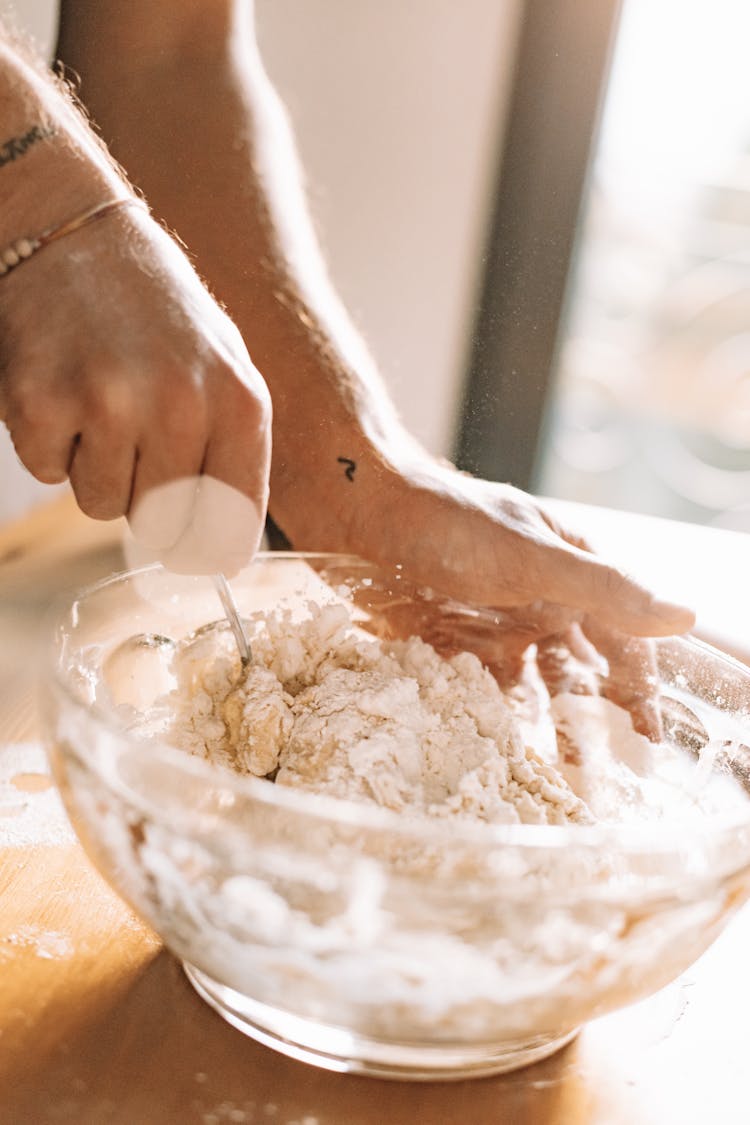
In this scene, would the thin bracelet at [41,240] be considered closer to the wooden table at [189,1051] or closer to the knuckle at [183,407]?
the knuckle at [183,407]

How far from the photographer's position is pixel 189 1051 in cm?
35

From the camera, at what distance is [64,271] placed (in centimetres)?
43

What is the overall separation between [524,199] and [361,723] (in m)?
0.62

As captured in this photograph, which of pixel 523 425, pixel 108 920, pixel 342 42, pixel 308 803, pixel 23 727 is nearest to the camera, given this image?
pixel 308 803

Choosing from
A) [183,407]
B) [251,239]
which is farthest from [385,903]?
[251,239]

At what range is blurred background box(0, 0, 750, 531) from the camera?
89 cm

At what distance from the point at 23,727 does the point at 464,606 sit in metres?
0.25

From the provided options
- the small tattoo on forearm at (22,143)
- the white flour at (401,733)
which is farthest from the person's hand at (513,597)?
the small tattoo on forearm at (22,143)

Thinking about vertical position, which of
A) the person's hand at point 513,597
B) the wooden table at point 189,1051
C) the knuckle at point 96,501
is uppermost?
the knuckle at point 96,501

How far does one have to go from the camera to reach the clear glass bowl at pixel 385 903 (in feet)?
0.93

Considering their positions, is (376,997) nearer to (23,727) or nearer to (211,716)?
(211,716)

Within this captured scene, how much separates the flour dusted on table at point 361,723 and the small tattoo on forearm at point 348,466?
18 cm

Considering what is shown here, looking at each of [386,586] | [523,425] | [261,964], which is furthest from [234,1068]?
[523,425]

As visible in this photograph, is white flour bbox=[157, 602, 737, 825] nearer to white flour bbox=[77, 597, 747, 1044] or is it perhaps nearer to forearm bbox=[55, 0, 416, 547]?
white flour bbox=[77, 597, 747, 1044]
